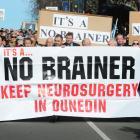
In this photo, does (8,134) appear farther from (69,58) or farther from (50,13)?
(50,13)

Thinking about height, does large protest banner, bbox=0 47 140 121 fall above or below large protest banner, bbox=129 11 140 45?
below

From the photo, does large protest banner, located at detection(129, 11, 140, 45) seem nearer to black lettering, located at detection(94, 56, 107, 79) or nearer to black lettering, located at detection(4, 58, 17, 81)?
black lettering, located at detection(94, 56, 107, 79)

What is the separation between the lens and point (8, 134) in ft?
39.0

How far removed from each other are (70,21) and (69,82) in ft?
15.8

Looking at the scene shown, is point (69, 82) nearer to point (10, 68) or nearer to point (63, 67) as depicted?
point (63, 67)

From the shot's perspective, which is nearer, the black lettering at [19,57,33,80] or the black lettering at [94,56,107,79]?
the black lettering at [19,57,33,80]

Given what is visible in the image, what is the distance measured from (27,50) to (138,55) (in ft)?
7.50

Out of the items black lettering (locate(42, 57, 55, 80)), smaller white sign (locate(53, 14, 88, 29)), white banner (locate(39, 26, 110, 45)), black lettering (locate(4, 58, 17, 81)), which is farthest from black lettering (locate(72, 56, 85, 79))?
smaller white sign (locate(53, 14, 88, 29))

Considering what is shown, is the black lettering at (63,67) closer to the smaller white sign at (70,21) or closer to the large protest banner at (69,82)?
the large protest banner at (69,82)

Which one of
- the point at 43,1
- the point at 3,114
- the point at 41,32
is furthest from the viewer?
the point at 43,1

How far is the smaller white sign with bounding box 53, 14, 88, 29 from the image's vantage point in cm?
1822

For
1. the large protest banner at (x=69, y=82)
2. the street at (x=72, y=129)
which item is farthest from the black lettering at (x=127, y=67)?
the street at (x=72, y=129)

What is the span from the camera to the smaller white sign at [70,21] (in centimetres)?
1822

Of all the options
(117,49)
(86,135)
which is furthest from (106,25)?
(86,135)
